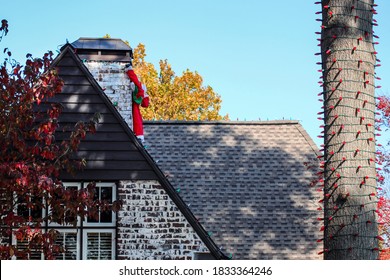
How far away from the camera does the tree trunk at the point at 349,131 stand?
852 cm

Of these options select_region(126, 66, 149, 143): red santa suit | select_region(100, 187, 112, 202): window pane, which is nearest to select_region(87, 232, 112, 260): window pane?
select_region(100, 187, 112, 202): window pane

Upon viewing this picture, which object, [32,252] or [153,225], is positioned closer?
[32,252]

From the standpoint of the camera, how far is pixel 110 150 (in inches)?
580

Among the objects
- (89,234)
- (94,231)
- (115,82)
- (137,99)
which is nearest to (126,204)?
(94,231)

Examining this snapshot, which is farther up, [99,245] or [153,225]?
[153,225]

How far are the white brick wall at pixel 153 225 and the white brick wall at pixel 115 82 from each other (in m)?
2.58

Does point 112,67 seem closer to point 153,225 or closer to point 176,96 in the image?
point 153,225

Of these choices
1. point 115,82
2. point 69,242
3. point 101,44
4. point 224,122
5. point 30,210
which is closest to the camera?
point 30,210

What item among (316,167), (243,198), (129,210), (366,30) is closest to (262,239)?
(243,198)

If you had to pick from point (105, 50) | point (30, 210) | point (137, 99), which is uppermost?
point (105, 50)

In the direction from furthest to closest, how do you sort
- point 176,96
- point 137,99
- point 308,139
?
point 176,96, point 308,139, point 137,99

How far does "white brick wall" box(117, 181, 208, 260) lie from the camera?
14664 millimetres

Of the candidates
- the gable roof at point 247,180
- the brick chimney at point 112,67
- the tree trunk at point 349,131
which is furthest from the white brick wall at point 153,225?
the tree trunk at point 349,131

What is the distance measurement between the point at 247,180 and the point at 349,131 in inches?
513
